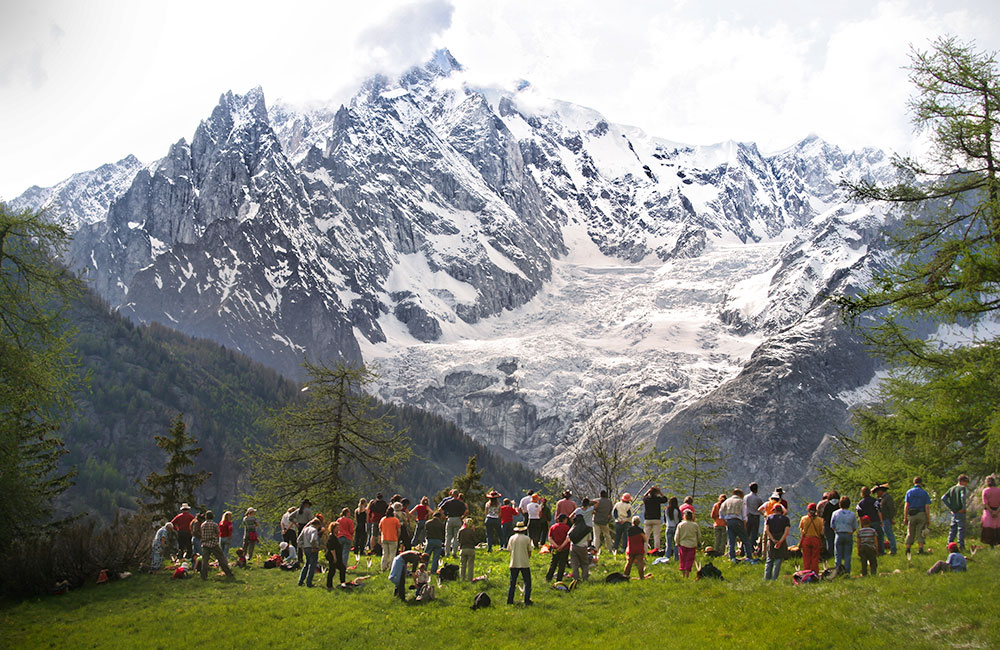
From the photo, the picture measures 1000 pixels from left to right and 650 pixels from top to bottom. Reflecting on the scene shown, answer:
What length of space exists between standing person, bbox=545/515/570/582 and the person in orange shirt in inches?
224

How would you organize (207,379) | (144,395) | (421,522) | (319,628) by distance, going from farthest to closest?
(207,379) → (144,395) → (421,522) → (319,628)

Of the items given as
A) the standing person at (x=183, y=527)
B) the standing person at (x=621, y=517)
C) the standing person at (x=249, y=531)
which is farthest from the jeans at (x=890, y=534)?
the standing person at (x=183, y=527)

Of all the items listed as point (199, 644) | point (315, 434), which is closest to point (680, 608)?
point (199, 644)

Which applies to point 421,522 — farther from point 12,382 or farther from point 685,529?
point 12,382

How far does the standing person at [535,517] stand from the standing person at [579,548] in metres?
4.53

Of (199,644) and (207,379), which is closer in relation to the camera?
(199,644)

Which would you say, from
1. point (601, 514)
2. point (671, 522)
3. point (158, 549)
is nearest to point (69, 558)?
point (158, 549)

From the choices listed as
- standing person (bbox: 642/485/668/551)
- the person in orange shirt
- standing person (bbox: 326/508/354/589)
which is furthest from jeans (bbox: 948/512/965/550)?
standing person (bbox: 326/508/354/589)

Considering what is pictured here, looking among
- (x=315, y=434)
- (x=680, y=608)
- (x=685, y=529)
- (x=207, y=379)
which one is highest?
(x=207, y=379)

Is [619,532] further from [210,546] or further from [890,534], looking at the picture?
[210,546]

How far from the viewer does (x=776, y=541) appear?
796 inches

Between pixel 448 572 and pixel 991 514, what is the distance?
596 inches

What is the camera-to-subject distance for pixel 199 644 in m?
19.0

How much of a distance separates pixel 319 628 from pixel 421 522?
752 centimetres
